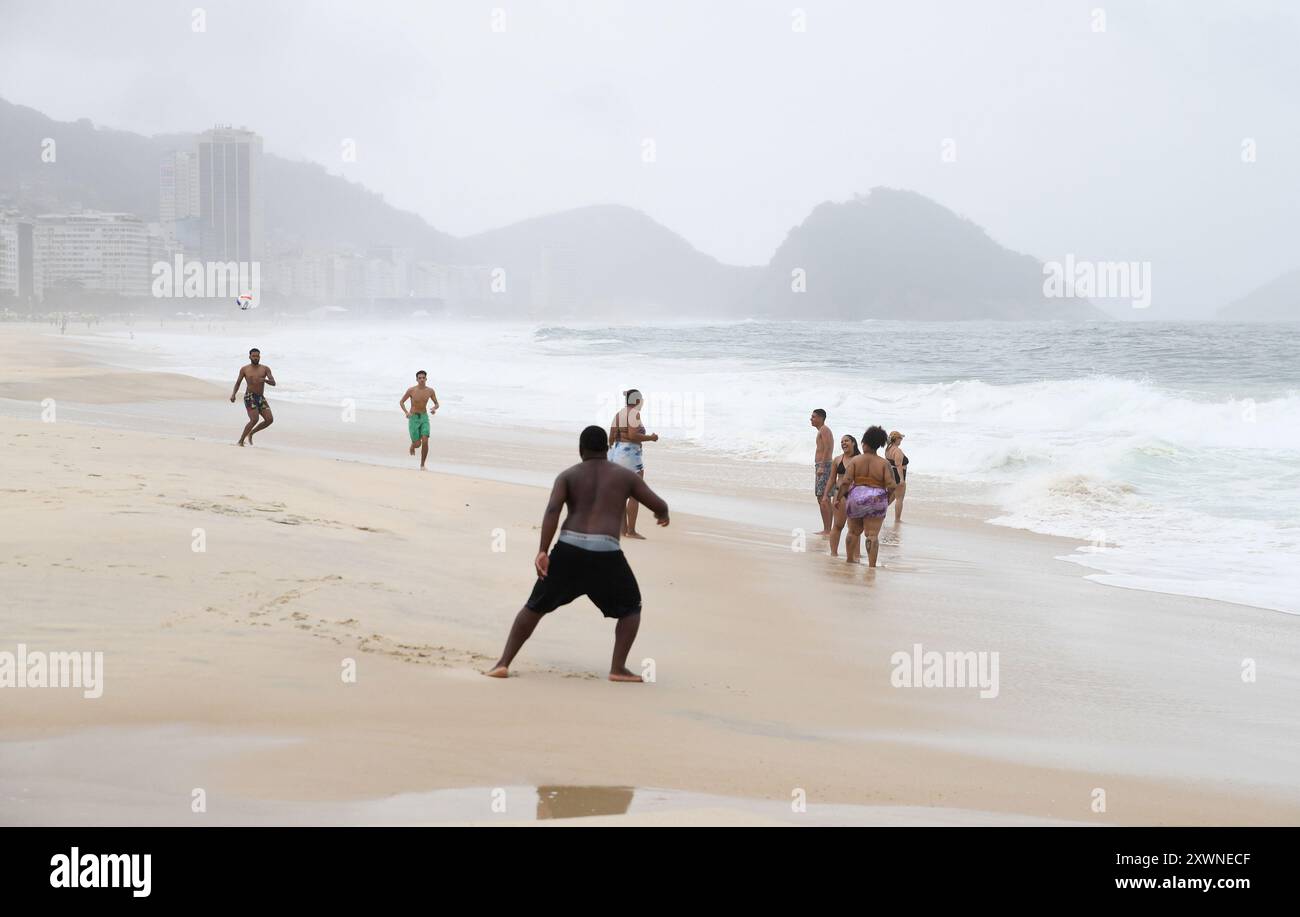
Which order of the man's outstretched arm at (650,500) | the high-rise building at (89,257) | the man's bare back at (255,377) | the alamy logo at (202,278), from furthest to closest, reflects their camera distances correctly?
the alamy logo at (202,278), the high-rise building at (89,257), the man's bare back at (255,377), the man's outstretched arm at (650,500)

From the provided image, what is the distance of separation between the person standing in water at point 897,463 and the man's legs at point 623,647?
24.7 feet

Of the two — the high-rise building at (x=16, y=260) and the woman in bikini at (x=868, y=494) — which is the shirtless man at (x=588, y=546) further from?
the high-rise building at (x=16, y=260)

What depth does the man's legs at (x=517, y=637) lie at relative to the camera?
20.1 feet

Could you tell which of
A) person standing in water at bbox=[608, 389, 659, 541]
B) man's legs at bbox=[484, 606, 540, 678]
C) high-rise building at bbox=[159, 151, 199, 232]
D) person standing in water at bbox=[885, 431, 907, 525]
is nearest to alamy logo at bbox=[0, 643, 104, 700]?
man's legs at bbox=[484, 606, 540, 678]

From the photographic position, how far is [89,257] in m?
146

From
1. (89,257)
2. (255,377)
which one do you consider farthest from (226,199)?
(255,377)

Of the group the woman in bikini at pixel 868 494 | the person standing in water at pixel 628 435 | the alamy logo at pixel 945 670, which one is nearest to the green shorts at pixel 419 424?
the person standing in water at pixel 628 435

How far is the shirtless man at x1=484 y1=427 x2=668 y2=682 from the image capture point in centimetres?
604

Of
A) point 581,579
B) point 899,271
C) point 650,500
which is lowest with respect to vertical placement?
point 581,579

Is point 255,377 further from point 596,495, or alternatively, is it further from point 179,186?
point 179,186

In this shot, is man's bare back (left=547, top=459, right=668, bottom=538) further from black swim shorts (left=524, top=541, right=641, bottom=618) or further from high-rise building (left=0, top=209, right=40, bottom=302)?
high-rise building (left=0, top=209, right=40, bottom=302)
